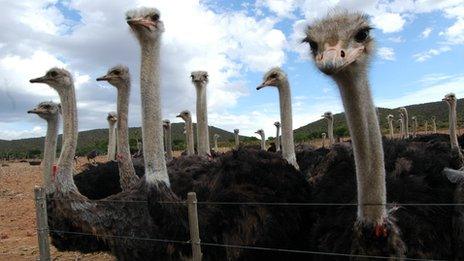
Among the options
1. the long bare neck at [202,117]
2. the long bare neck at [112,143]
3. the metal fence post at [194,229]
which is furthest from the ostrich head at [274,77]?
the long bare neck at [112,143]

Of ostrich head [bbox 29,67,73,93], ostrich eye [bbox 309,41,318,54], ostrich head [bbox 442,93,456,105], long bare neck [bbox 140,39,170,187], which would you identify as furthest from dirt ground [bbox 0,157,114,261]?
ostrich head [bbox 442,93,456,105]

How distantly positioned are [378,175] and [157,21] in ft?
9.28

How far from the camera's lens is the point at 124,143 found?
22.1 feet

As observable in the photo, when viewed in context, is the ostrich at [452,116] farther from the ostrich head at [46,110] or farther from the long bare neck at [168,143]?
the ostrich head at [46,110]

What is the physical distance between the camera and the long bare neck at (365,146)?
11.2 ft

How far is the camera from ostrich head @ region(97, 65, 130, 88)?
6707 millimetres

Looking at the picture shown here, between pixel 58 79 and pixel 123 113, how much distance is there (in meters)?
0.94

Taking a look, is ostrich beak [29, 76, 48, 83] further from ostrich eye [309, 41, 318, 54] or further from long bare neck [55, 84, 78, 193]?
ostrich eye [309, 41, 318, 54]

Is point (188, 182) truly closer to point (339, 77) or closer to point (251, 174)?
point (251, 174)

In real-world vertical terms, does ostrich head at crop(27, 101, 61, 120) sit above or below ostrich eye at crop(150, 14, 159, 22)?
below

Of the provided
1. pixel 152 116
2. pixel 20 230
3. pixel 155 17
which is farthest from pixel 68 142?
pixel 20 230

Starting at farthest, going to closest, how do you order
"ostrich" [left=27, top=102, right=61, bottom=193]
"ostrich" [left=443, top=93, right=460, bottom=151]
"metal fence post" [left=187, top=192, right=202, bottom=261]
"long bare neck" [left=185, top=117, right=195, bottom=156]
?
"long bare neck" [left=185, top=117, right=195, bottom=156]
"ostrich" [left=443, top=93, right=460, bottom=151]
"ostrich" [left=27, top=102, right=61, bottom=193]
"metal fence post" [left=187, top=192, right=202, bottom=261]

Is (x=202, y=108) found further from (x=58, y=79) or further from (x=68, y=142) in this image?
(x=68, y=142)

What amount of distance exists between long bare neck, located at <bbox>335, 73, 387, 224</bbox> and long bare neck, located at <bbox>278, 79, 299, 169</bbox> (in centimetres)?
371
